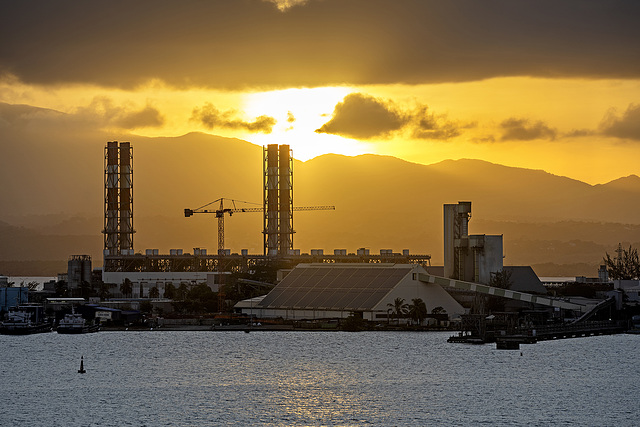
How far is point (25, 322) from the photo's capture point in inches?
7234

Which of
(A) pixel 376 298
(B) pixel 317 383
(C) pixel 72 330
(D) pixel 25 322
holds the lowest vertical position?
(B) pixel 317 383

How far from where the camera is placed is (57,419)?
3585 inches

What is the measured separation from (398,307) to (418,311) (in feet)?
13.9

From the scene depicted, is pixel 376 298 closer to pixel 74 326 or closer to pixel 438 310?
pixel 438 310

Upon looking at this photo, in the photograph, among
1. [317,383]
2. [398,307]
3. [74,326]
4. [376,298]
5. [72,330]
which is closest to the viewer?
[317,383]

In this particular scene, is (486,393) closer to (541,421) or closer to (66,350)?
(541,421)

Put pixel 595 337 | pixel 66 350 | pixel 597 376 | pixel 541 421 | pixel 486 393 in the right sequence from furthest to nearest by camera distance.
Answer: pixel 595 337, pixel 66 350, pixel 597 376, pixel 486 393, pixel 541 421

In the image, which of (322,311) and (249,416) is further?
(322,311)

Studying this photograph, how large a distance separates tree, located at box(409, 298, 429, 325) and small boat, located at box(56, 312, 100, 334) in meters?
54.8

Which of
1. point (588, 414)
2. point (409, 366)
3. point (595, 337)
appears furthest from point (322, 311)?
point (588, 414)

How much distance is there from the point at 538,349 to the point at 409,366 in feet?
110

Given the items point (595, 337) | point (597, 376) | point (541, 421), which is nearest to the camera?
point (541, 421)

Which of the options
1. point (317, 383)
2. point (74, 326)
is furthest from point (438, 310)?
point (317, 383)

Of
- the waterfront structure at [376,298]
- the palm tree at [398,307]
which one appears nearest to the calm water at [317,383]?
the palm tree at [398,307]
